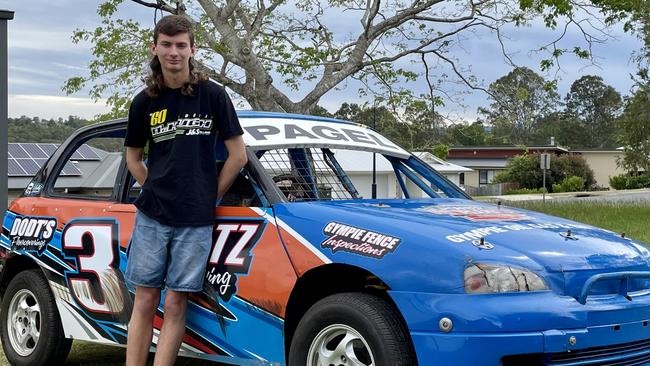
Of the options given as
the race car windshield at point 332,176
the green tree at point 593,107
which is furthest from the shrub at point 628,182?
the race car windshield at point 332,176

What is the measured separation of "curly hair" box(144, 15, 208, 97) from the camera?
4324mm

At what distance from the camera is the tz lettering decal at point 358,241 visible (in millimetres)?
3760

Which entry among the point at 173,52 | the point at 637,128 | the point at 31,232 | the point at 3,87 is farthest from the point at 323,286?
the point at 637,128

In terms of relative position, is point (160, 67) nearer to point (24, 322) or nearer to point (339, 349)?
point (339, 349)

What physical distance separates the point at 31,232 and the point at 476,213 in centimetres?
295

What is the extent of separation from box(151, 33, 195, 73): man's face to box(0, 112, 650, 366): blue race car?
292 millimetres

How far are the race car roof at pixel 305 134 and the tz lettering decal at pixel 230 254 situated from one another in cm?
57

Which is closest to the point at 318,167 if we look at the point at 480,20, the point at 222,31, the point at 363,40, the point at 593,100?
the point at 222,31

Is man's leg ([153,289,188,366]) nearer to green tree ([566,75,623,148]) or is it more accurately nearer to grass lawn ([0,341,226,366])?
grass lawn ([0,341,226,366])

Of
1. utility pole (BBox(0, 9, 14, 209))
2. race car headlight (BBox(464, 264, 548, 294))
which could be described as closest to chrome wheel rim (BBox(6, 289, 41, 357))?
race car headlight (BBox(464, 264, 548, 294))

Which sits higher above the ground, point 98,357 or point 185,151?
point 185,151

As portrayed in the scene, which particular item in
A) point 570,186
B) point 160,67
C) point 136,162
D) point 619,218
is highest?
point 160,67

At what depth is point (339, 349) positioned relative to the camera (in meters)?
3.79

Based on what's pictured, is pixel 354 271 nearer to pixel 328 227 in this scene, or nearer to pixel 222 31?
pixel 328 227
